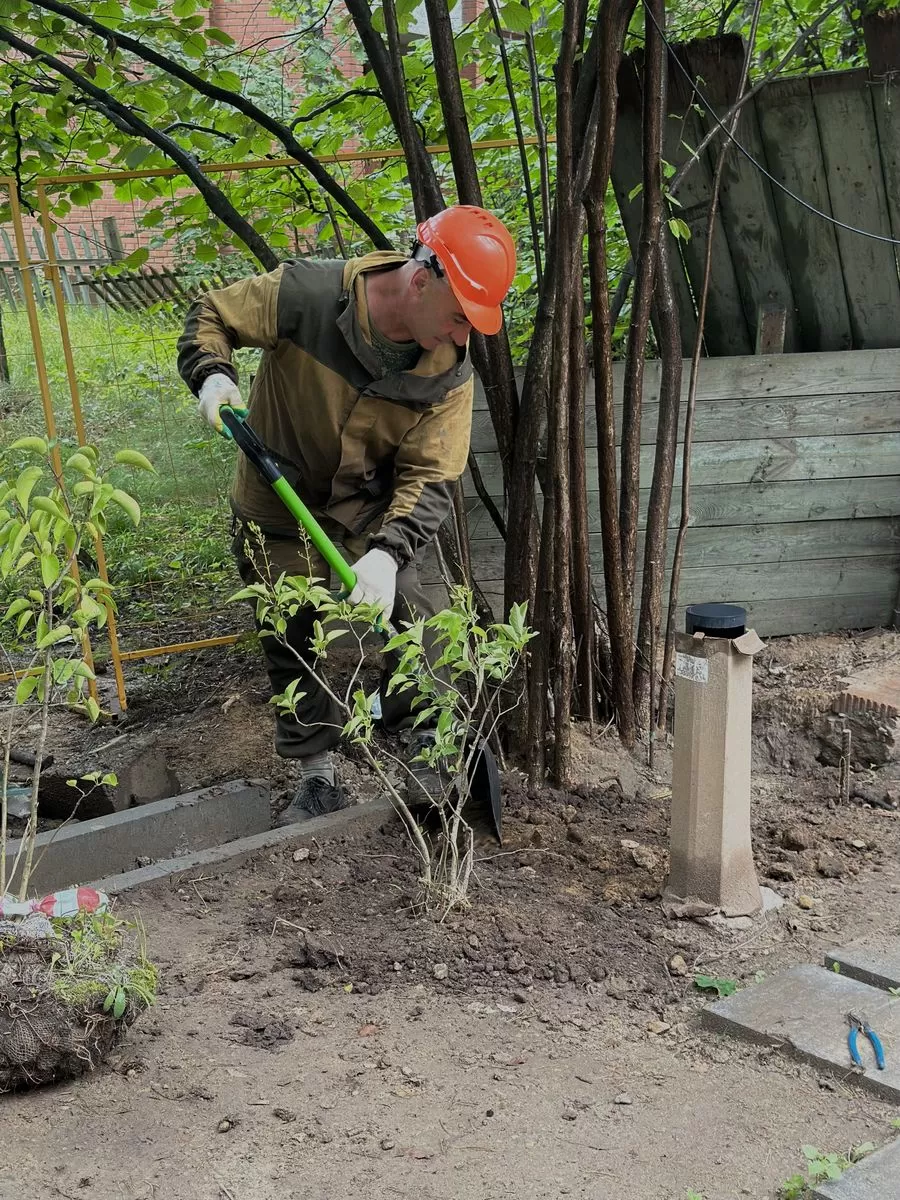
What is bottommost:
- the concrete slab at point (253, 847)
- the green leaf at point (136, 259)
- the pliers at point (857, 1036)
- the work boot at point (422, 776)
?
the pliers at point (857, 1036)

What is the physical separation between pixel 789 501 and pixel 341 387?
7.27 feet

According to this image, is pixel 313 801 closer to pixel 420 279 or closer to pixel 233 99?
pixel 420 279

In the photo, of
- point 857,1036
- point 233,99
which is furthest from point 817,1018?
point 233,99

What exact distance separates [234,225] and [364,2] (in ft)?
Answer: 3.09

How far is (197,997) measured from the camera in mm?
2723

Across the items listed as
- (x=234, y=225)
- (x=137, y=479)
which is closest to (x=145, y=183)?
(x=234, y=225)

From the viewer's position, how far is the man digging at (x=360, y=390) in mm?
3256

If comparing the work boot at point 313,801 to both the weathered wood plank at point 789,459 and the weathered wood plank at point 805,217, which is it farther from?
the weathered wood plank at point 805,217

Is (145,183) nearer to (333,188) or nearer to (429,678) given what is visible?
(333,188)

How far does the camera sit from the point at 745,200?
4629 mm

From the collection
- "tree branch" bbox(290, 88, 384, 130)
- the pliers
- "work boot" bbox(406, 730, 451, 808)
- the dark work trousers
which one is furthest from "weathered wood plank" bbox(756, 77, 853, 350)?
the pliers

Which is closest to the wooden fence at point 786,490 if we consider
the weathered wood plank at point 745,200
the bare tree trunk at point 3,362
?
the weathered wood plank at point 745,200

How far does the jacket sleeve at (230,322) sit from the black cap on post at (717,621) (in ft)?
5.15

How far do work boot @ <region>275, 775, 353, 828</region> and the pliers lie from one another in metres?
1.90
